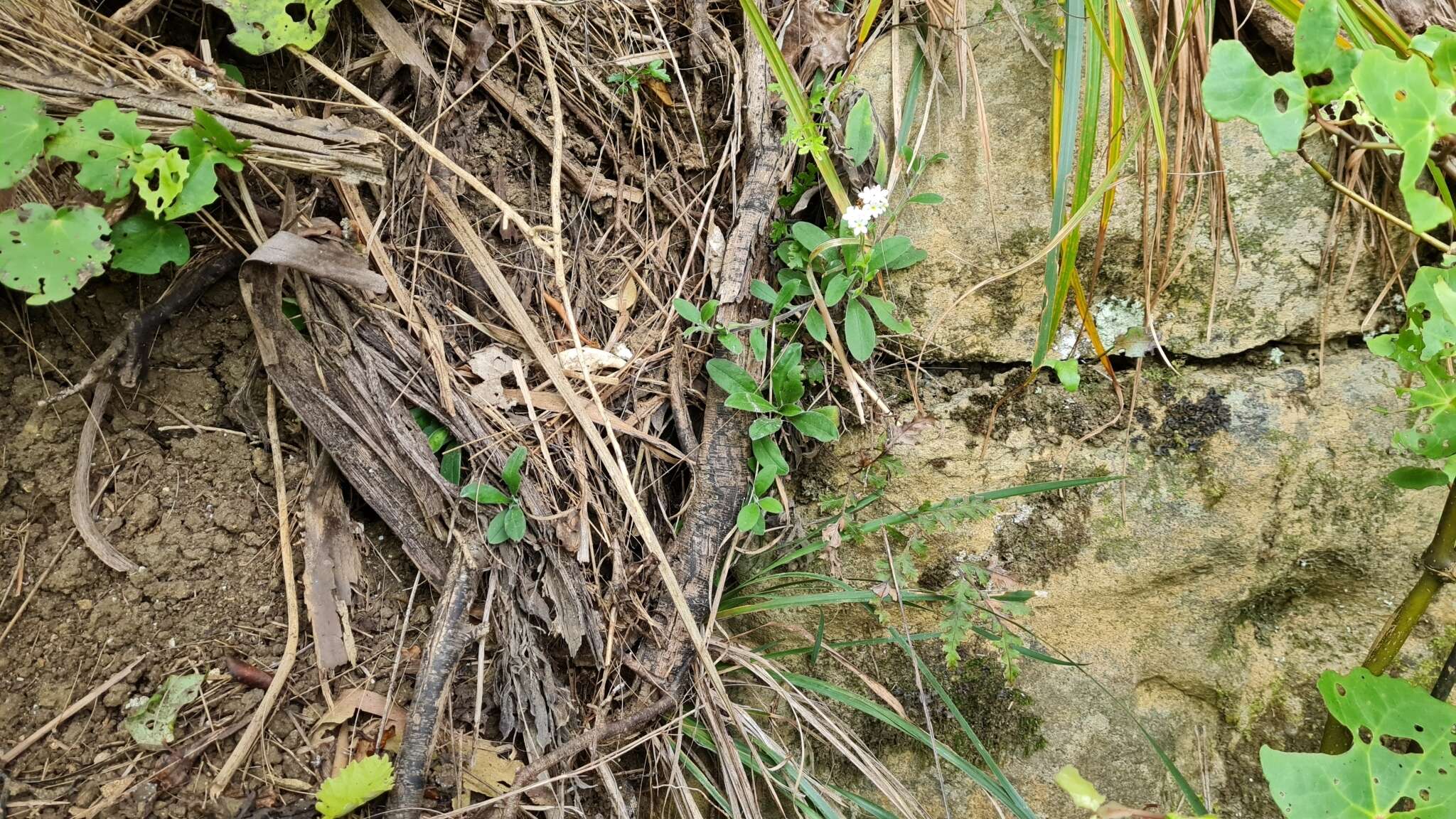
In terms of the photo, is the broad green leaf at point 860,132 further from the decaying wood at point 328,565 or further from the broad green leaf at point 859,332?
the decaying wood at point 328,565

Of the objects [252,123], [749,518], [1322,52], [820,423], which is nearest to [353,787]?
[749,518]

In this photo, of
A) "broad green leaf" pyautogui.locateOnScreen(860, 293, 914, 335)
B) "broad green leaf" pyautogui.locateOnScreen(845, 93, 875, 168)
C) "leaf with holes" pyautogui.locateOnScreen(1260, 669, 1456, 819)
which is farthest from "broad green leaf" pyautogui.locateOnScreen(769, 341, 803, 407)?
"leaf with holes" pyautogui.locateOnScreen(1260, 669, 1456, 819)

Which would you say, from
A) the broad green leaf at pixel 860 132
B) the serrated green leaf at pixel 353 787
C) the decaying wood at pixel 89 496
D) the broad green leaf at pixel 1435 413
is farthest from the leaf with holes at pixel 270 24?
the broad green leaf at pixel 1435 413

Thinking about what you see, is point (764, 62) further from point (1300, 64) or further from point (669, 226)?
point (1300, 64)

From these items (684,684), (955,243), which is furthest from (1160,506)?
(684,684)

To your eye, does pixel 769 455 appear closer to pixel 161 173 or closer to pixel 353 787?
pixel 353 787

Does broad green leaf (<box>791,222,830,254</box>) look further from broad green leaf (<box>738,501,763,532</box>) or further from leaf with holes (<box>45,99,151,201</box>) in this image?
leaf with holes (<box>45,99,151,201</box>)

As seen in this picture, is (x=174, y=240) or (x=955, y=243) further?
(x=955, y=243)
